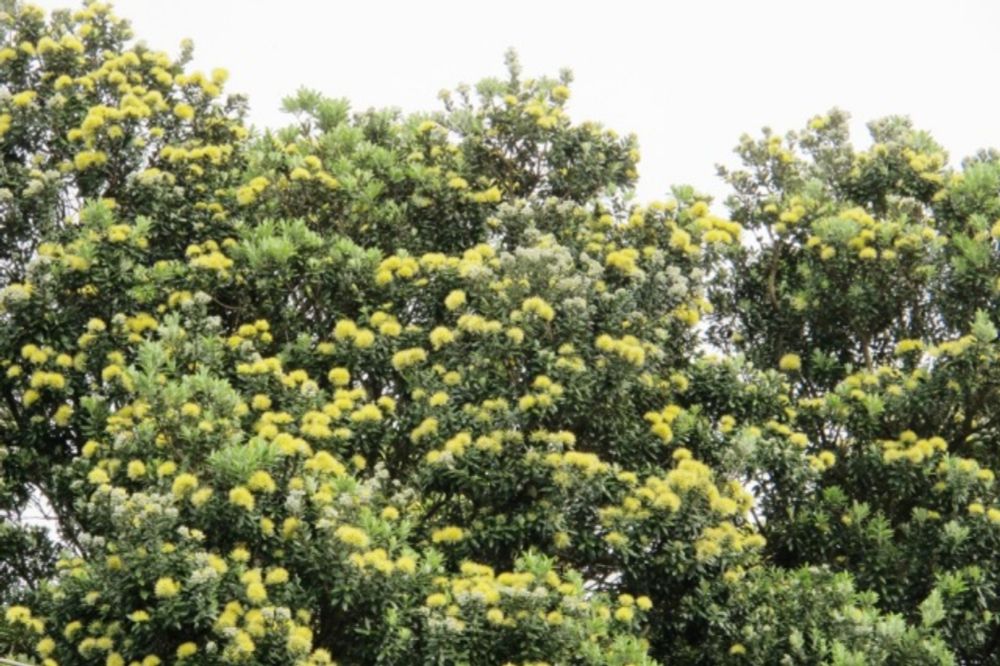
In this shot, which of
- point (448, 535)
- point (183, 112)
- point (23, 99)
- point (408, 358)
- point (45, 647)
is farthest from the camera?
point (183, 112)

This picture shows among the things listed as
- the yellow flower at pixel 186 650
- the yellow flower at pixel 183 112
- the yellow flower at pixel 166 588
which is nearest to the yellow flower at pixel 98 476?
the yellow flower at pixel 166 588

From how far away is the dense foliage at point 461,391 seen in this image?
8680mm

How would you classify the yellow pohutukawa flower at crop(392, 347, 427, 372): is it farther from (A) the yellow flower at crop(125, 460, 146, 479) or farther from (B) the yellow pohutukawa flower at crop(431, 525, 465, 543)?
(A) the yellow flower at crop(125, 460, 146, 479)

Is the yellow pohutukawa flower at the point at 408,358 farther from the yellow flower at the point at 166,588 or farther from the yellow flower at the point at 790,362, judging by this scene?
the yellow flower at the point at 790,362

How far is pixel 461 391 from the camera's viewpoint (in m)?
10.0

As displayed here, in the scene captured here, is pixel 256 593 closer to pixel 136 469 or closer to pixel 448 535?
pixel 136 469

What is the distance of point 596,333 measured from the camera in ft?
34.1

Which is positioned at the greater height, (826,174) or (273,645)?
(826,174)

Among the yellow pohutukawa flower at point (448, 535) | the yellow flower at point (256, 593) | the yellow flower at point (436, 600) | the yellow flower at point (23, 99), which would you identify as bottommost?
the yellow flower at point (256, 593)

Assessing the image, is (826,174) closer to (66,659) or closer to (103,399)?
(103,399)

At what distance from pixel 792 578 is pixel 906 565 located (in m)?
1.10

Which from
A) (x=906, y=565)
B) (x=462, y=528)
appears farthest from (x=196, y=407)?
(x=906, y=565)

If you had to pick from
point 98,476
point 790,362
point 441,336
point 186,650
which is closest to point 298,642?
point 186,650

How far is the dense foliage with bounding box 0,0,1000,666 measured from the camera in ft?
28.5
